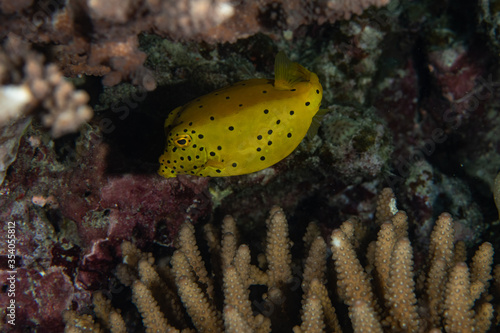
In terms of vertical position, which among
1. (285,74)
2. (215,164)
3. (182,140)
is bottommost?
(215,164)

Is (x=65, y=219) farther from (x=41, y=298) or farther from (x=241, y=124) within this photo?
(x=241, y=124)

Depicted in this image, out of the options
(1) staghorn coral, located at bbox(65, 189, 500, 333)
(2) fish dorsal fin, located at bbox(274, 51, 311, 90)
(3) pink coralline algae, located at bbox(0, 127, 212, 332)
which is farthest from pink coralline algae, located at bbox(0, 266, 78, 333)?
(2) fish dorsal fin, located at bbox(274, 51, 311, 90)

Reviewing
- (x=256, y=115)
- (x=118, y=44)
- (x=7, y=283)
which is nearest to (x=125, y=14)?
(x=118, y=44)

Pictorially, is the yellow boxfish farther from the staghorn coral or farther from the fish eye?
the staghorn coral

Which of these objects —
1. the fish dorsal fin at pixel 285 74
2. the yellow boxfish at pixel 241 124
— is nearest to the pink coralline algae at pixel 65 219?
the yellow boxfish at pixel 241 124

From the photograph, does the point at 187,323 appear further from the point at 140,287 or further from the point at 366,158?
the point at 366,158

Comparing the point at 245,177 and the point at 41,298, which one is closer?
the point at 41,298

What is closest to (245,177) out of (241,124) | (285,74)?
(241,124)
